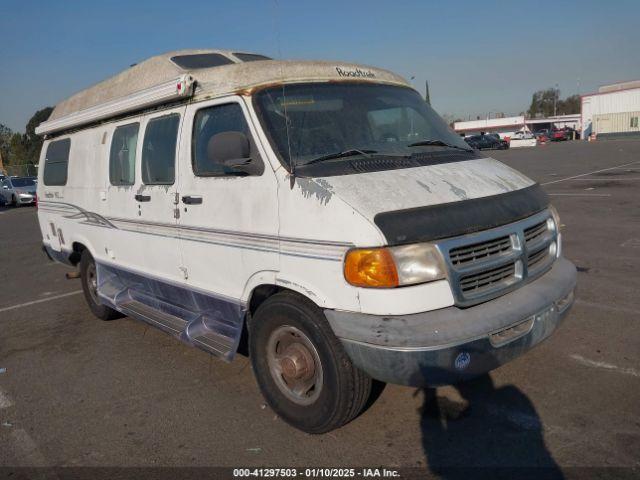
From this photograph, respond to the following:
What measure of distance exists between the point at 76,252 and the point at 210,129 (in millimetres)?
3469

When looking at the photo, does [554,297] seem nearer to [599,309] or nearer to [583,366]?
[583,366]

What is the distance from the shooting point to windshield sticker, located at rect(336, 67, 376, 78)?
428 centimetres

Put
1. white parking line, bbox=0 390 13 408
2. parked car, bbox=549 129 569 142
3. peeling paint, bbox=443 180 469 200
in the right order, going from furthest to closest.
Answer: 1. parked car, bbox=549 129 569 142
2. white parking line, bbox=0 390 13 408
3. peeling paint, bbox=443 180 469 200

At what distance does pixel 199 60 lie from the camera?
472cm

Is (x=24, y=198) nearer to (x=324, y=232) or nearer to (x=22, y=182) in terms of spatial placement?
(x=22, y=182)

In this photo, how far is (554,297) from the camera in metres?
3.53

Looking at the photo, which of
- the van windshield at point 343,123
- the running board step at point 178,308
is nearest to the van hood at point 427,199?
the van windshield at point 343,123

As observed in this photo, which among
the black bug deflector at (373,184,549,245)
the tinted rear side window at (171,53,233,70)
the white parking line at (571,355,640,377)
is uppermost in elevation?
the tinted rear side window at (171,53,233,70)

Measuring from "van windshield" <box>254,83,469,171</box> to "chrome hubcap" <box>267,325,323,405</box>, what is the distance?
3.70 ft

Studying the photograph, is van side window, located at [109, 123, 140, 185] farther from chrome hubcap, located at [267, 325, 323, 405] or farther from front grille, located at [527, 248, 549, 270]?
front grille, located at [527, 248, 549, 270]

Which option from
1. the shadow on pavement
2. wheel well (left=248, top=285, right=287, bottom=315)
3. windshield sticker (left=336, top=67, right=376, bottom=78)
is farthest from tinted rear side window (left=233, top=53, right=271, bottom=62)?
the shadow on pavement

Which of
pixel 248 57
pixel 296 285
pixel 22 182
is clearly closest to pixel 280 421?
pixel 296 285

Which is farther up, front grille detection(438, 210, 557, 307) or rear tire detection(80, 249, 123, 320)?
front grille detection(438, 210, 557, 307)

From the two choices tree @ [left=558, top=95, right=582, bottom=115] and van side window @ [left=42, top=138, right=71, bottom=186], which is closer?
van side window @ [left=42, top=138, right=71, bottom=186]
